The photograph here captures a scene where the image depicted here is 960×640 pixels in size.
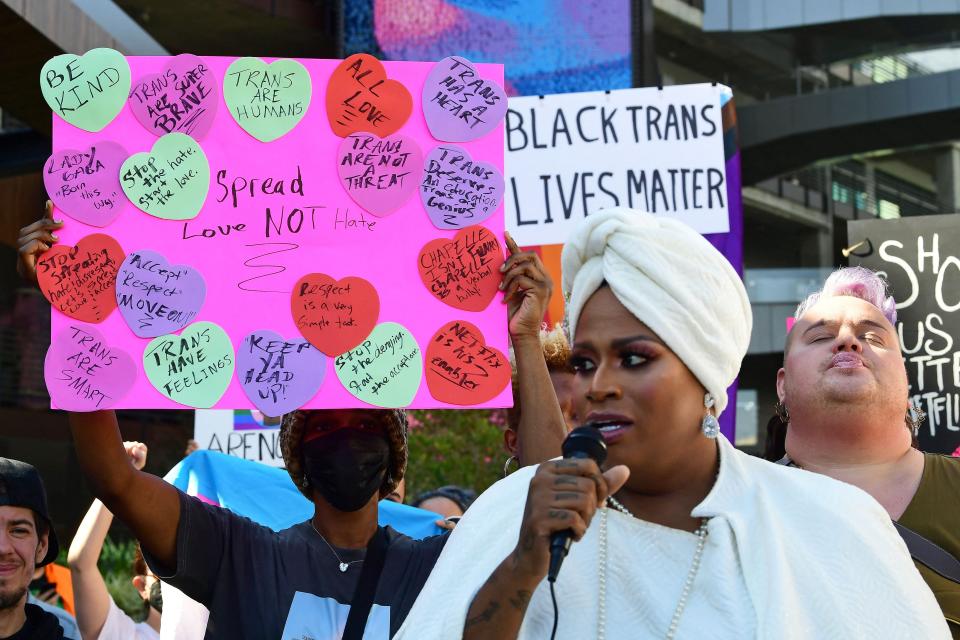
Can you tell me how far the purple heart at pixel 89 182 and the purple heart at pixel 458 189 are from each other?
0.72 meters

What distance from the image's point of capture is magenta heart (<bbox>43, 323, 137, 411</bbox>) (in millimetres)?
3104

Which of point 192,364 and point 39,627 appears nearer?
point 192,364

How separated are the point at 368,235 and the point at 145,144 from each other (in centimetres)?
57

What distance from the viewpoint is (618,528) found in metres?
2.34

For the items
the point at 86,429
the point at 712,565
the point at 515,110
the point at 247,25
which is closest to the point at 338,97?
the point at 86,429

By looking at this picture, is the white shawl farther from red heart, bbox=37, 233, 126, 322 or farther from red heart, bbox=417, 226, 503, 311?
red heart, bbox=37, 233, 126, 322

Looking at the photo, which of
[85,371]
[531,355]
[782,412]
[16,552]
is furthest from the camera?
[16,552]

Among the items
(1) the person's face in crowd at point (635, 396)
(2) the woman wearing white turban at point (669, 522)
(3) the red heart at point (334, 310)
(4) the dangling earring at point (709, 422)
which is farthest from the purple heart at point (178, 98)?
(4) the dangling earring at point (709, 422)

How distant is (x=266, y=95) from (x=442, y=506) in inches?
94.8

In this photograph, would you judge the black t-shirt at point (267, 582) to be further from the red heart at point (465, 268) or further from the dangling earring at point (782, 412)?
the dangling earring at point (782, 412)

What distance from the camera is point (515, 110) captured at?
5.63 meters

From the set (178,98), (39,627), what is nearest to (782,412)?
(178,98)

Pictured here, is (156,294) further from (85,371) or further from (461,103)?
(461,103)

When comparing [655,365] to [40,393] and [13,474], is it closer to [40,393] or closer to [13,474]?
[13,474]
